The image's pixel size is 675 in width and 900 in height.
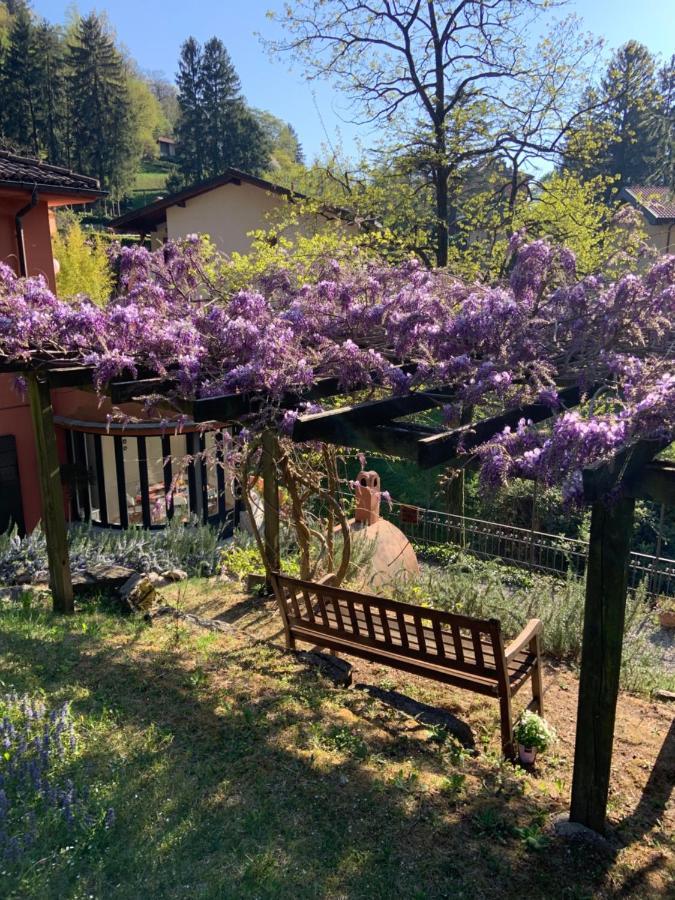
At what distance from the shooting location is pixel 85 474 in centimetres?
1081

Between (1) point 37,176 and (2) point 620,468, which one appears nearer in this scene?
(2) point 620,468

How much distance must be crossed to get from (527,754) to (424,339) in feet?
9.10

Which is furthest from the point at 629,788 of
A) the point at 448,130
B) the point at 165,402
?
the point at 448,130

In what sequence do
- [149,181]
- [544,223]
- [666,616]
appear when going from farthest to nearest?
[149,181]
[544,223]
[666,616]

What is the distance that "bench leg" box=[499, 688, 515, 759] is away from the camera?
394 cm

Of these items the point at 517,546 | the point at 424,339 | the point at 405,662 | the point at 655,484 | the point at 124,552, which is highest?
the point at 424,339

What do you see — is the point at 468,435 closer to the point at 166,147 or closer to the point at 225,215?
the point at 225,215

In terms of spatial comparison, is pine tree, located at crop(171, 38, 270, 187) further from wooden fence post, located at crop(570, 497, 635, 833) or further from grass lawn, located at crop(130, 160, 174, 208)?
wooden fence post, located at crop(570, 497, 635, 833)

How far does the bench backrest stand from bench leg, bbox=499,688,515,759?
0.50 ft

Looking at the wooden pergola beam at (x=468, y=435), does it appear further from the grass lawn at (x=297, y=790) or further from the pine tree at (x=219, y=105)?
the pine tree at (x=219, y=105)

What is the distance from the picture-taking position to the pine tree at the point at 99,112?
47.2 metres

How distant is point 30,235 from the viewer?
10.5 m

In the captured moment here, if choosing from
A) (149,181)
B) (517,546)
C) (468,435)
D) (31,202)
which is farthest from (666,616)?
(149,181)

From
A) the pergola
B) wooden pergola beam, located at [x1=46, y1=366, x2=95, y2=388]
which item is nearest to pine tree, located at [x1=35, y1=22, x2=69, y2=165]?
wooden pergola beam, located at [x1=46, y1=366, x2=95, y2=388]
